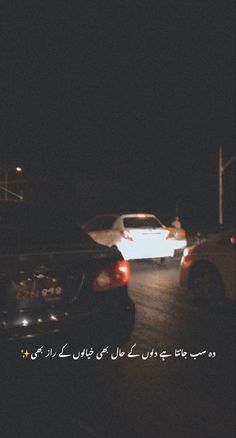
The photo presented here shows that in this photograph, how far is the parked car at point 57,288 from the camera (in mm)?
Result: 3553

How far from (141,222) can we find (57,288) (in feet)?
31.2

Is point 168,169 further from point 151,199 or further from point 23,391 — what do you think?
point 23,391

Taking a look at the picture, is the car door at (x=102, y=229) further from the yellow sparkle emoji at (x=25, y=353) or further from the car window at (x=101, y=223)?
the yellow sparkle emoji at (x=25, y=353)

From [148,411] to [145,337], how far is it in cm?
207

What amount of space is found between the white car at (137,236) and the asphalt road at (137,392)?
616 centimetres

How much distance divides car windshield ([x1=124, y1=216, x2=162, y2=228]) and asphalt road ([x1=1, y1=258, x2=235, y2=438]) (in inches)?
265

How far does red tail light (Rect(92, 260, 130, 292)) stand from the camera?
13.0 feet

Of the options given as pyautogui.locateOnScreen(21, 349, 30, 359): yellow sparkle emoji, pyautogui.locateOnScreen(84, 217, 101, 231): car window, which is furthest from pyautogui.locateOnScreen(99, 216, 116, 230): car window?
pyautogui.locateOnScreen(21, 349, 30, 359): yellow sparkle emoji

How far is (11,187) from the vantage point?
7106cm

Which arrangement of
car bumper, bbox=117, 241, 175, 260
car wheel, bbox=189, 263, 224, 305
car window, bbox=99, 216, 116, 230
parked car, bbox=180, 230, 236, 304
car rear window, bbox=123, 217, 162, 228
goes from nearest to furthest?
parked car, bbox=180, 230, 236, 304, car wheel, bbox=189, 263, 224, 305, car bumper, bbox=117, 241, 175, 260, car rear window, bbox=123, 217, 162, 228, car window, bbox=99, 216, 116, 230

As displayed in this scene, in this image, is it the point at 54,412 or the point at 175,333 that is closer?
the point at 54,412

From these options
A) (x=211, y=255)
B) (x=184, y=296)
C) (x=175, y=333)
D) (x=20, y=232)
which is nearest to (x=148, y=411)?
(x=20, y=232)

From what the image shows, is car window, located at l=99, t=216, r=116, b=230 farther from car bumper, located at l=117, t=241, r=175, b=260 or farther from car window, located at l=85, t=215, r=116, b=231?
car bumper, located at l=117, t=241, r=175, b=260

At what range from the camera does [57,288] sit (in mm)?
3748
